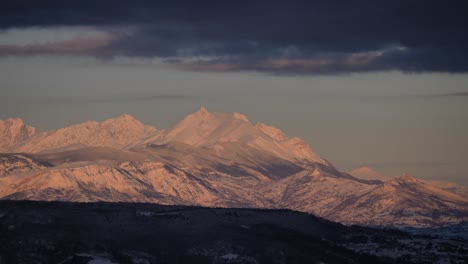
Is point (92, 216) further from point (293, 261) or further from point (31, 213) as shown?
point (293, 261)

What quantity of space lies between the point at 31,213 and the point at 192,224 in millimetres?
23299

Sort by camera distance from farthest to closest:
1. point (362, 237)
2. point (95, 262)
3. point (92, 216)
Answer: point (362, 237) < point (92, 216) < point (95, 262)

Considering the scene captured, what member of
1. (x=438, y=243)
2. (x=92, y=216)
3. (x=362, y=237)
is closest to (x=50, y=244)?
(x=92, y=216)

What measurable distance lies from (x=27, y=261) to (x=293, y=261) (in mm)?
35530

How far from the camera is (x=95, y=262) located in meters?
142

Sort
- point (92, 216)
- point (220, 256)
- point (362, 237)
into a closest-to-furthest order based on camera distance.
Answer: point (220, 256) → point (92, 216) → point (362, 237)

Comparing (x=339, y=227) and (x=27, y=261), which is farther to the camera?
(x=339, y=227)

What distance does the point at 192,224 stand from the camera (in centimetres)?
16912

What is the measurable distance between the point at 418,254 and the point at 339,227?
22.4 metres

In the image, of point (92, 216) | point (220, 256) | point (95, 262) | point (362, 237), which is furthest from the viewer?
point (362, 237)

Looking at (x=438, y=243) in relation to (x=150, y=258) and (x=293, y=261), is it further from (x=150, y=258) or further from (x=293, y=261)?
(x=150, y=258)

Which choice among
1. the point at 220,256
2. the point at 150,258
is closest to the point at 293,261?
the point at 220,256

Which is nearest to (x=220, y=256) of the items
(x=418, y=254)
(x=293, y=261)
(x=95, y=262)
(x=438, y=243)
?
(x=293, y=261)

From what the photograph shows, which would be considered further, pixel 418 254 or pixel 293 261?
pixel 418 254
